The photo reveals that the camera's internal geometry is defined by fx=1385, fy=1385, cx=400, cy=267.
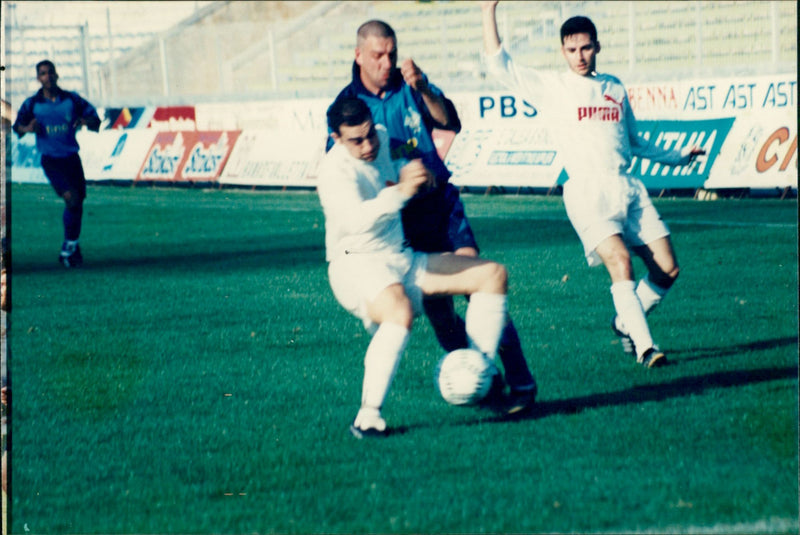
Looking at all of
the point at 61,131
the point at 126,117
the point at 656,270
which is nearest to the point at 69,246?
the point at 61,131

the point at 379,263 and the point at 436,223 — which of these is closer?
the point at 379,263

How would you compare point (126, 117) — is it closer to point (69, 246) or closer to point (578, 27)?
point (69, 246)

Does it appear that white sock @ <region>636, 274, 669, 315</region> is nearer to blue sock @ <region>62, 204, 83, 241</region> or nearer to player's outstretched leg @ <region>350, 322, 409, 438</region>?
player's outstretched leg @ <region>350, 322, 409, 438</region>

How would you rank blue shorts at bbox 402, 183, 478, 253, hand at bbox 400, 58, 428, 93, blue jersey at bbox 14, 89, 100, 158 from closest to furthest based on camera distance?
hand at bbox 400, 58, 428, 93, blue shorts at bbox 402, 183, 478, 253, blue jersey at bbox 14, 89, 100, 158

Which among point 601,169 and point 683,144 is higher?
point 601,169

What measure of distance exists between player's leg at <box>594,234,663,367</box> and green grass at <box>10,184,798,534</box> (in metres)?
0.15

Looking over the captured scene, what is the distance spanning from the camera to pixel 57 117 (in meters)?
13.8

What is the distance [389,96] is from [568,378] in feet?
5.71

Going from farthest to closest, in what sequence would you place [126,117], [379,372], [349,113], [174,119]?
[126,117], [174,119], [379,372], [349,113]

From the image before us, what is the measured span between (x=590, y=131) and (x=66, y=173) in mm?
7721

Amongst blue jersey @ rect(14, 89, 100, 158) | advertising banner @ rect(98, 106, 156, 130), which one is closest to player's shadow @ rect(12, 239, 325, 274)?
blue jersey @ rect(14, 89, 100, 158)

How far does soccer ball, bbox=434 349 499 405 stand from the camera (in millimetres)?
5910

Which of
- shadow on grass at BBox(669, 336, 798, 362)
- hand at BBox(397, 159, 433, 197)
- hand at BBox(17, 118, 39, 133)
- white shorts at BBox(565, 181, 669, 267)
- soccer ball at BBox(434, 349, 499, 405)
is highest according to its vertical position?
hand at BBox(397, 159, 433, 197)

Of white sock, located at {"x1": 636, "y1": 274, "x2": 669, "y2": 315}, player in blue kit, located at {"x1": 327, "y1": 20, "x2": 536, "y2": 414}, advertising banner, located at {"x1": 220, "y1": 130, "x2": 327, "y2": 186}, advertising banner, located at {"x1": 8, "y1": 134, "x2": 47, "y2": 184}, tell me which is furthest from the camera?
advertising banner, located at {"x1": 8, "y1": 134, "x2": 47, "y2": 184}
